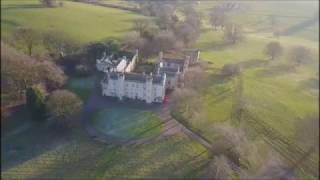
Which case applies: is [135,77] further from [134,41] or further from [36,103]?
[134,41]

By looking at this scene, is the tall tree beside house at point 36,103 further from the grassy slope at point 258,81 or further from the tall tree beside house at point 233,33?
the tall tree beside house at point 233,33

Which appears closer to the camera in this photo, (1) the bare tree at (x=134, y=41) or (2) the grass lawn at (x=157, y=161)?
(2) the grass lawn at (x=157, y=161)

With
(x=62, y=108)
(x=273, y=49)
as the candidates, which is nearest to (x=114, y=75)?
(x=62, y=108)

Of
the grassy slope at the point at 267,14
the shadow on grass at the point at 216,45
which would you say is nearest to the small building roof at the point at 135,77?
the grassy slope at the point at 267,14

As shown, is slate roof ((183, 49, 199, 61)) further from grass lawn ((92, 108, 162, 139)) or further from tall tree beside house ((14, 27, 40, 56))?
tall tree beside house ((14, 27, 40, 56))

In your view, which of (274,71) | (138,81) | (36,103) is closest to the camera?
(36,103)

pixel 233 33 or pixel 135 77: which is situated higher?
pixel 233 33
